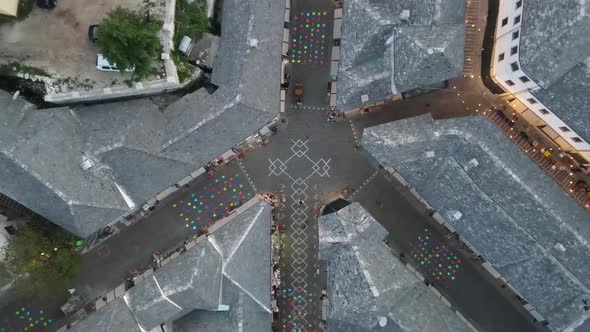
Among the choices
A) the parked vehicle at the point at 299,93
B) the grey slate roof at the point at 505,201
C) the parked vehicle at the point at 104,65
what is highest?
the parked vehicle at the point at 104,65

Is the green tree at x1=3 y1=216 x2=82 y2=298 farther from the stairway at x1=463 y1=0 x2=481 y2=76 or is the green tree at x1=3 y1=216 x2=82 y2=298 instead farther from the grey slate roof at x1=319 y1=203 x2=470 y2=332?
the stairway at x1=463 y1=0 x2=481 y2=76

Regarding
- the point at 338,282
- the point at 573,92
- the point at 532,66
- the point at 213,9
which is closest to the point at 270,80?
the point at 213,9

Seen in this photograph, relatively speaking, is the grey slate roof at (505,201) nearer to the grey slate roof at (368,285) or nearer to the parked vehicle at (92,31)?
the grey slate roof at (368,285)

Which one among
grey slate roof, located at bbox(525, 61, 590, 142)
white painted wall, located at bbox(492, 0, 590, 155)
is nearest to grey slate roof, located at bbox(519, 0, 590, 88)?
grey slate roof, located at bbox(525, 61, 590, 142)

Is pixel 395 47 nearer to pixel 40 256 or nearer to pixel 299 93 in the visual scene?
pixel 299 93

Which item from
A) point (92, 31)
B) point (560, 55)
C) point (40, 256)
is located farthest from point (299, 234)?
point (560, 55)

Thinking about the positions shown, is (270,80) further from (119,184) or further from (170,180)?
(119,184)

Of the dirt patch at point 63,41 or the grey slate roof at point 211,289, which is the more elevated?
the dirt patch at point 63,41

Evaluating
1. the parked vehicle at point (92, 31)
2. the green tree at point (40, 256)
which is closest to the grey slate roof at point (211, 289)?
the green tree at point (40, 256)
